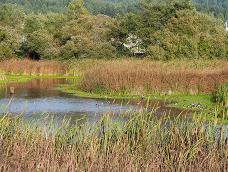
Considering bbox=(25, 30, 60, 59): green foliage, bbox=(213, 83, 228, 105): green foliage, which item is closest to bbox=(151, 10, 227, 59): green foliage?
bbox=(25, 30, 60, 59): green foliage

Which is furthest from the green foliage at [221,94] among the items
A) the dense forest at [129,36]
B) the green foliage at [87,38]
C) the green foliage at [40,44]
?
the green foliage at [40,44]

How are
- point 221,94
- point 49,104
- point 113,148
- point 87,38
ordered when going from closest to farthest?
point 113,148 → point 221,94 → point 49,104 → point 87,38

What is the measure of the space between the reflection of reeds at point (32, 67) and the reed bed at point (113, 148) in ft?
109

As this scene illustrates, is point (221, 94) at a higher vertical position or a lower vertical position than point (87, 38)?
lower

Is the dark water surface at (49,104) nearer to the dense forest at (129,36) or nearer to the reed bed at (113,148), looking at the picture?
the reed bed at (113,148)

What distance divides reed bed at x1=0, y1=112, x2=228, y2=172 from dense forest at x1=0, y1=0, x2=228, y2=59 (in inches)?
1240

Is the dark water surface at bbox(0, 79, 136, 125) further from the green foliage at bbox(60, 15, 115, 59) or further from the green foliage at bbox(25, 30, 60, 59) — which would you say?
the green foliage at bbox(25, 30, 60, 59)

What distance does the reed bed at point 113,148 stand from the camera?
8.67 meters

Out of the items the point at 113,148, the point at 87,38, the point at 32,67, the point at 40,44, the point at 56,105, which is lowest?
the point at 56,105

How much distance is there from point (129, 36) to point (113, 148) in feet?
131

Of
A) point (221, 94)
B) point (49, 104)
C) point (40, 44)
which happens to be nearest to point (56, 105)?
point (49, 104)

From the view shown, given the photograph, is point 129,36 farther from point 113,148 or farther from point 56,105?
point 113,148

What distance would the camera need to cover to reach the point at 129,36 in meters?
48.4

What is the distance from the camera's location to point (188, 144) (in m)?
9.40
